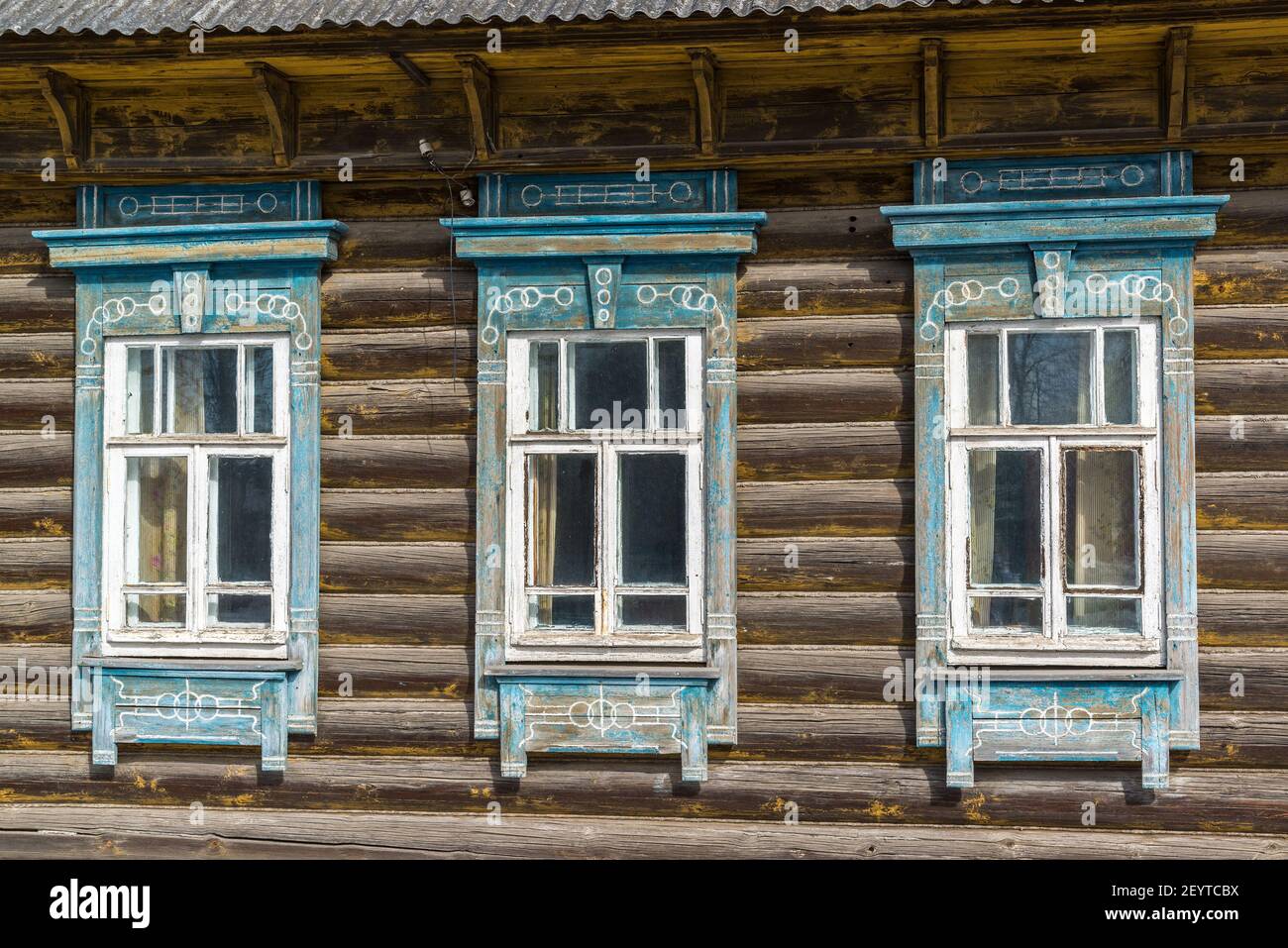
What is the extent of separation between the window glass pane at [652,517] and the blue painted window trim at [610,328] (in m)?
0.15

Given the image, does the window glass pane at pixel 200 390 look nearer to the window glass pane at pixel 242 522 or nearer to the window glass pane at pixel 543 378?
the window glass pane at pixel 242 522

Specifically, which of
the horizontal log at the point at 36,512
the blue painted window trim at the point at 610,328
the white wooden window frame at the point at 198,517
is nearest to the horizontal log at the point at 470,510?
the horizontal log at the point at 36,512

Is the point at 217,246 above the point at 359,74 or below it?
below

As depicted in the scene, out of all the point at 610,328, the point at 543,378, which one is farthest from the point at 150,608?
the point at 610,328

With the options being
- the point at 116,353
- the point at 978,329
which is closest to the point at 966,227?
the point at 978,329

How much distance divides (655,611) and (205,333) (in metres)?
2.30

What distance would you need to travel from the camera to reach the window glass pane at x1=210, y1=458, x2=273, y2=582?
5809 millimetres

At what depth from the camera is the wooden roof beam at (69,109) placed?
5.70 m

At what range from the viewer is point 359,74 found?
573cm

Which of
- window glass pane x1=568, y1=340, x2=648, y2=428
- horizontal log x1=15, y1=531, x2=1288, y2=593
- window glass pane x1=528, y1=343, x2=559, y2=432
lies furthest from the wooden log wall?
window glass pane x1=568, y1=340, x2=648, y2=428

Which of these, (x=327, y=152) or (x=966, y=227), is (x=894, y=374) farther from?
(x=327, y=152)

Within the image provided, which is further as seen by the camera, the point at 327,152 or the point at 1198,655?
the point at 327,152

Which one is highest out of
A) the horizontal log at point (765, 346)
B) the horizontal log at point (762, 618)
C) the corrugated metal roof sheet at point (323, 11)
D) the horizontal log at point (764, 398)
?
the corrugated metal roof sheet at point (323, 11)

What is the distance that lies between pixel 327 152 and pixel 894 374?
2.62 metres
